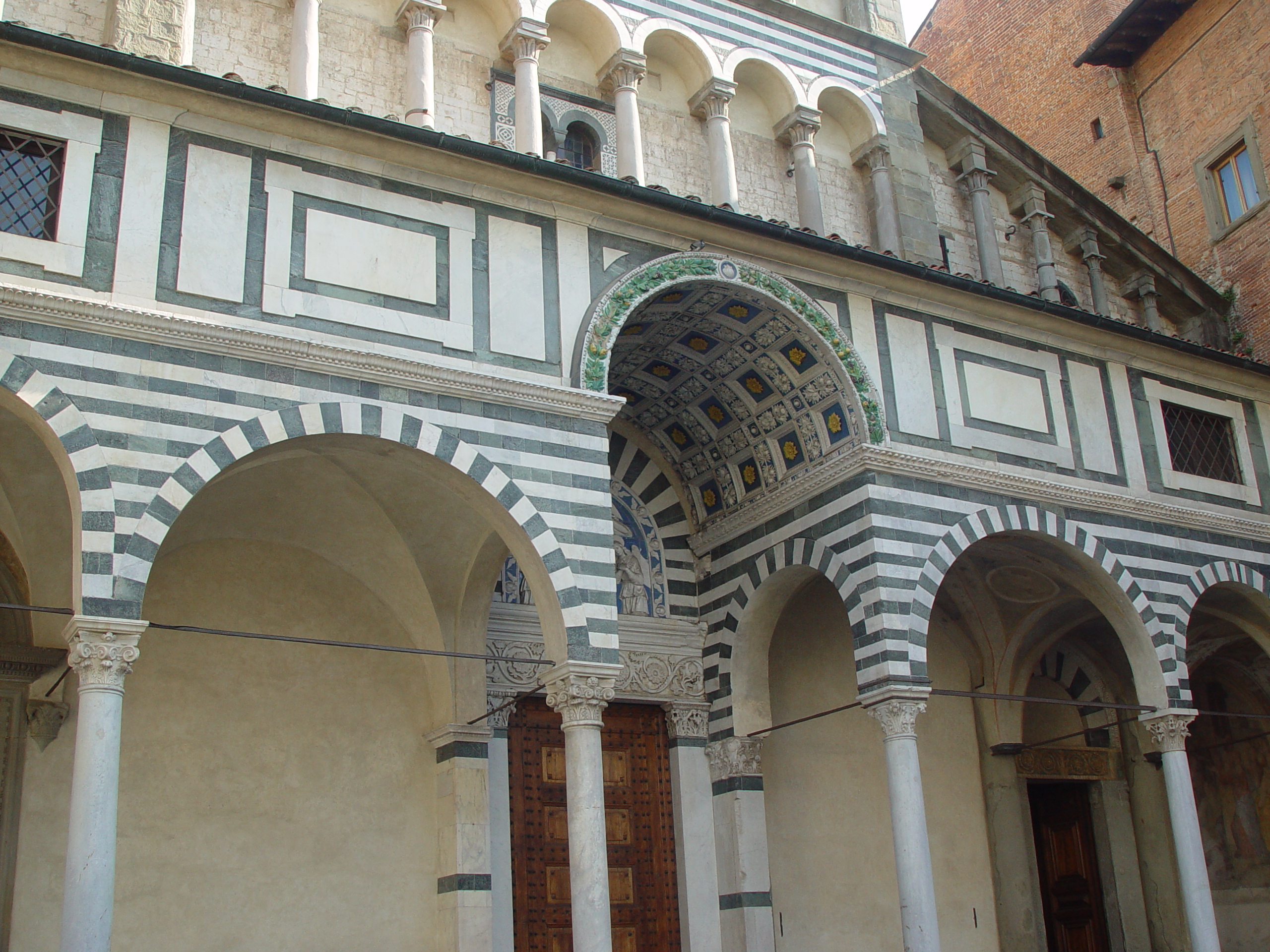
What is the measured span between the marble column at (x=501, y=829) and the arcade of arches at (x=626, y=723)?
0.03 meters

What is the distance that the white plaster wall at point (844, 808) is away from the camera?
11906 millimetres

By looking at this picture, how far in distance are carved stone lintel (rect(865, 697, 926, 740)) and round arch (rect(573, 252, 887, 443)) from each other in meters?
2.09

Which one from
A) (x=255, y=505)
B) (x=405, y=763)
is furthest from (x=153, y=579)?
(x=405, y=763)

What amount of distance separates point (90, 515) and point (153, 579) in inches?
109

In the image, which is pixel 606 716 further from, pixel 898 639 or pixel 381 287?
pixel 381 287

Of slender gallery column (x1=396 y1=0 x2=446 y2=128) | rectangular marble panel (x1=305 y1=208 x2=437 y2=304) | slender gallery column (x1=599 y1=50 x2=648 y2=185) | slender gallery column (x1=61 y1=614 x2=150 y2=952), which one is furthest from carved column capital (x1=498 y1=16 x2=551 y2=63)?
slender gallery column (x1=61 y1=614 x2=150 y2=952)

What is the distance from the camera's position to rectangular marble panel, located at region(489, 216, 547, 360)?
9281 mm

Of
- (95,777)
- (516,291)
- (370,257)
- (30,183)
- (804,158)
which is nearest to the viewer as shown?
(95,777)

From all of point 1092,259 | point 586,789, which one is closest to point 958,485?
point 586,789

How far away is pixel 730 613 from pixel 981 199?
5243 millimetres

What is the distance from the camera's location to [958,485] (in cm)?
1098

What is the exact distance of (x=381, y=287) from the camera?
891cm

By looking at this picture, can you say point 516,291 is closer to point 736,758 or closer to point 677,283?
point 677,283

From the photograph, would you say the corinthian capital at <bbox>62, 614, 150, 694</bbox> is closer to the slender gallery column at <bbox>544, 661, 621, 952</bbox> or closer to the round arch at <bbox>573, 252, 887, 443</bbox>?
the slender gallery column at <bbox>544, 661, 621, 952</bbox>
